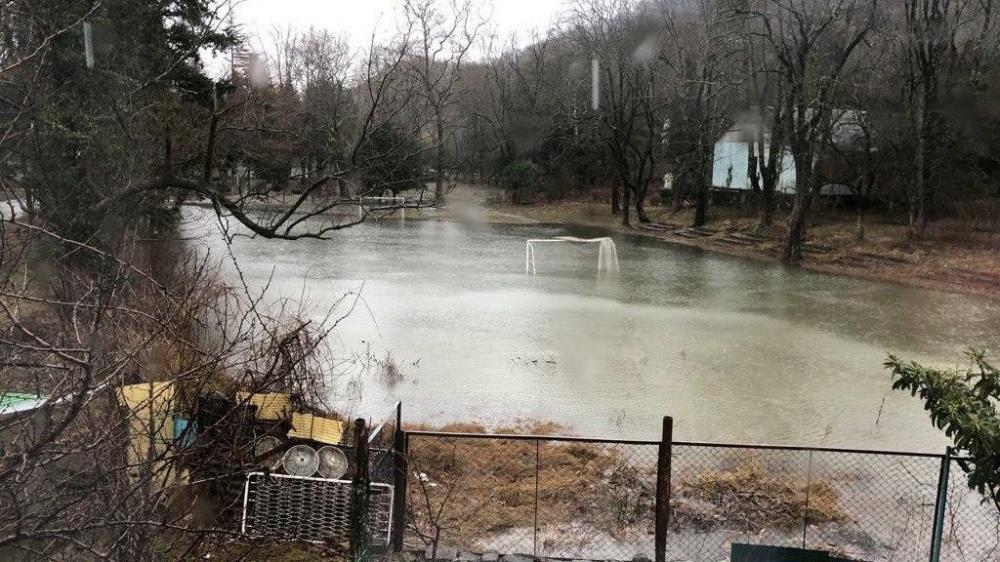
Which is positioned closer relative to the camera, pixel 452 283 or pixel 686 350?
pixel 686 350

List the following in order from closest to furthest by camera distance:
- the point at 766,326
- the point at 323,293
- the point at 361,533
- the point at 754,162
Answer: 1. the point at 361,533
2. the point at 766,326
3. the point at 323,293
4. the point at 754,162

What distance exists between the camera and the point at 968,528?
549 cm

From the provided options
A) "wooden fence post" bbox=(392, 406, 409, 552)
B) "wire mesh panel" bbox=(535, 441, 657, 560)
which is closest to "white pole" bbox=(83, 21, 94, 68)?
"wooden fence post" bbox=(392, 406, 409, 552)

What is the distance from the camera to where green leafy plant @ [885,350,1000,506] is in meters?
3.65

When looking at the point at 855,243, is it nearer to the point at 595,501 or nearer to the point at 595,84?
the point at 595,84

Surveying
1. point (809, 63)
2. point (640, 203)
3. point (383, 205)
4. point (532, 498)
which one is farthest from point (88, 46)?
point (640, 203)

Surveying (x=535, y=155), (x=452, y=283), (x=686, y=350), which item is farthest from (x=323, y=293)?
(x=535, y=155)

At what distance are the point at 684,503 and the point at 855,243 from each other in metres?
17.5

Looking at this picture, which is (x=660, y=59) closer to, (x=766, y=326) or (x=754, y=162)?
(x=754, y=162)

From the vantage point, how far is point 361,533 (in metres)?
4.31

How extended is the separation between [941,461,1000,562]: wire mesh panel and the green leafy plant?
126 cm

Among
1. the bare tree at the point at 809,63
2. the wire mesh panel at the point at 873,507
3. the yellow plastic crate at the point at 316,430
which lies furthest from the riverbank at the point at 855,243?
the yellow plastic crate at the point at 316,430

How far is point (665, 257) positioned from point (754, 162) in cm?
720

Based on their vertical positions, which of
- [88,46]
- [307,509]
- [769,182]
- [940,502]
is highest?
[88,46]
